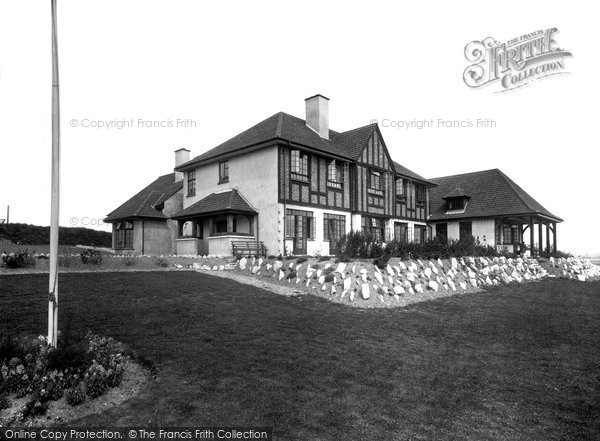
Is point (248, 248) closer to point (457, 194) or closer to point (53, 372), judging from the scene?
point (53, 372)

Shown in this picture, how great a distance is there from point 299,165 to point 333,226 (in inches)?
172

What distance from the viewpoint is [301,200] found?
2267 centimetres

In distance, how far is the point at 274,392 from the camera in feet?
17.1

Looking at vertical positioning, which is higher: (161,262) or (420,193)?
(420,193)

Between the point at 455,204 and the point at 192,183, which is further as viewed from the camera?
the point at 455,204

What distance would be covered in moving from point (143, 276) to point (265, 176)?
9.61 metres

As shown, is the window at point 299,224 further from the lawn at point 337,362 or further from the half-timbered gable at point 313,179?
the lawn at point 337,362

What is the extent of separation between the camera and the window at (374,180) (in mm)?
27328

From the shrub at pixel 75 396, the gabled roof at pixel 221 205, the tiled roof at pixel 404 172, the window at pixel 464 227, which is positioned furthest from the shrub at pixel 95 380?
the window at pixel 464 227

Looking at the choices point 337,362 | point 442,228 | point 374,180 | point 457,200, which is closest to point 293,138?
point 374,180

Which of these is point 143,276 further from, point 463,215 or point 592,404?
point 463,215

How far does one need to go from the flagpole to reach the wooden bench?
15.2 metres

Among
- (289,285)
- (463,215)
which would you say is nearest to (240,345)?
(289,285)

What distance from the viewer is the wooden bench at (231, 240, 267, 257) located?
2105 centimetres
